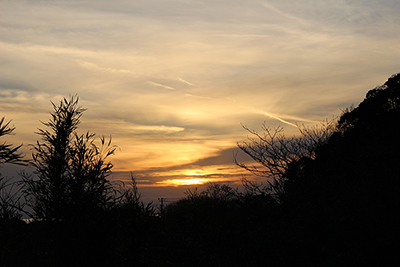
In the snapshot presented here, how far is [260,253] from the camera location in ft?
85.9

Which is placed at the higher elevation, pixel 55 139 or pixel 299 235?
pixel 55 139

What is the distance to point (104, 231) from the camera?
21500mm

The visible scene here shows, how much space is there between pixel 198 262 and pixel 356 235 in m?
22.4

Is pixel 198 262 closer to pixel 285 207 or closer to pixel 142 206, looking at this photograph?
pixel 142 206

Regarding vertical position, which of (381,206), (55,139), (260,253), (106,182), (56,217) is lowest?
(260,253)

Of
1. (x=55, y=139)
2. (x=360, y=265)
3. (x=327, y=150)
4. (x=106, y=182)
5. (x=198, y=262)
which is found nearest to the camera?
(x=360, y=265)

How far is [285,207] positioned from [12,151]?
933 inches

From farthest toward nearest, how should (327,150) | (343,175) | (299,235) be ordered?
(327,150), (343,175), (299,235)

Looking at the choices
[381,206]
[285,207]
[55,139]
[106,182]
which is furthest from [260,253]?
[55,139]

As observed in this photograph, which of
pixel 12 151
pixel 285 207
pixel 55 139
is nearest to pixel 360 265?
pixel 285 207

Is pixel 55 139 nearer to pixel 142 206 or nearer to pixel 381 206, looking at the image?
pixel 142 206

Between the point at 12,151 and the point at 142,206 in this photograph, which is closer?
the point at 12,151

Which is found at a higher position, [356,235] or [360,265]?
[356,235]

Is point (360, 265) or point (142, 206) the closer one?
point (360, 265)
